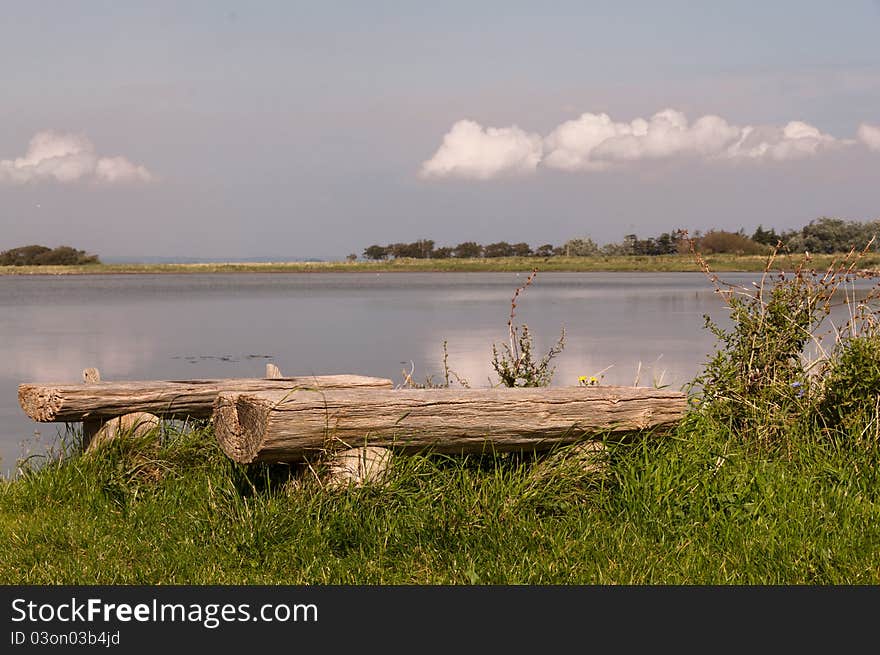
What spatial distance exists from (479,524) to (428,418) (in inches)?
26.4

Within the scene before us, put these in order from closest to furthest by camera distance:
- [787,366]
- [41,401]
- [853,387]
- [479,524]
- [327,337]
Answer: [479,524] → [41,401] → [853,387] → [787,366] → [327,337]

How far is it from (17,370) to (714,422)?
17.1 metres

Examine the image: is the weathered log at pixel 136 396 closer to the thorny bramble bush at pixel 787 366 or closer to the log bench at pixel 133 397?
the log bench at pixel 133 397

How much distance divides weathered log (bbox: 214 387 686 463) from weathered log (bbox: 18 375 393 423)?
1.27 m

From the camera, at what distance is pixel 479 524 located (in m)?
5.32

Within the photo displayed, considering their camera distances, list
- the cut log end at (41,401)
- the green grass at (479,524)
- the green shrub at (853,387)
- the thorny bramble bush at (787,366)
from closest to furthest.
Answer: the green grass at (479,524), the cut log end at (41,401), the green shrub at (853,387), the thorny bramble bush at (787,366)

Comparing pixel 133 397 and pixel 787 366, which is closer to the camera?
pixel 133 397

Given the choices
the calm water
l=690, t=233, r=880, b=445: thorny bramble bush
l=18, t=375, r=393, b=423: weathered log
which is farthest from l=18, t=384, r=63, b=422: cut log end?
l=690, t=233, r=880, b=445: thorny bramble bush

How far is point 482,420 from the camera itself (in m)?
5.55

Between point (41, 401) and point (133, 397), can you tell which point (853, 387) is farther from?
point (41, 401)

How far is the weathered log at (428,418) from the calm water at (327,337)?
262cm

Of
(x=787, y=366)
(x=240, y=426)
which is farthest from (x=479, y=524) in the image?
(x=787, y=366)

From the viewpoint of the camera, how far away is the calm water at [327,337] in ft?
61.3

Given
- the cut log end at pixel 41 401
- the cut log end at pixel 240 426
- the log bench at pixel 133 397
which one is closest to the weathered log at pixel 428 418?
the cut log end at pixel 240 426
